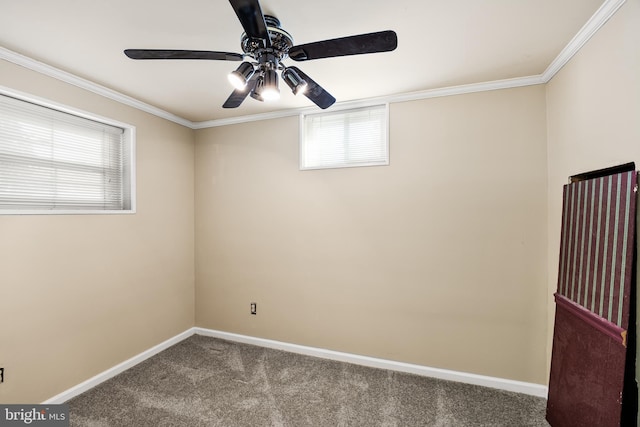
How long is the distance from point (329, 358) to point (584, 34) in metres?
3.13

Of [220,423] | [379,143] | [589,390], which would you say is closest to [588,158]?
[589,390]

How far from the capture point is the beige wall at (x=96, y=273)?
202cm

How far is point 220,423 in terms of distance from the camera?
2.02 meters

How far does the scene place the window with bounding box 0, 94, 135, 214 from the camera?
2033mm

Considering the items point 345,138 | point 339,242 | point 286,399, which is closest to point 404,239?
point 339,242

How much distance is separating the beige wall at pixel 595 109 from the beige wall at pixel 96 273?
11.6 ft

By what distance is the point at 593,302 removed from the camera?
5.32 ft

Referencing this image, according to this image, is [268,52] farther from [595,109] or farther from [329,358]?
[329,358]

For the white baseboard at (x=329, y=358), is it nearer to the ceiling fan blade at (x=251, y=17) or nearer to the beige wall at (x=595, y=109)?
the beige wall at (x=595, y=109)

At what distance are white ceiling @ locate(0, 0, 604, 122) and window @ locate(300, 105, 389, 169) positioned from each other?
0.40m

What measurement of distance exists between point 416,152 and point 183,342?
318cm

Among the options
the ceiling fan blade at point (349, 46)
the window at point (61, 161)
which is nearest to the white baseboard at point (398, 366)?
the window at point (61, 161)

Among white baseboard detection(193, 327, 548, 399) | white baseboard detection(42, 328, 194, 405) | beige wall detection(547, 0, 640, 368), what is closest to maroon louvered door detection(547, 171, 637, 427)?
beige wall detection(547, 0, 640, 368)

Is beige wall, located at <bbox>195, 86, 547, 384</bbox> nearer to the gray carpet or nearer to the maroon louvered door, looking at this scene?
the gray carpet
